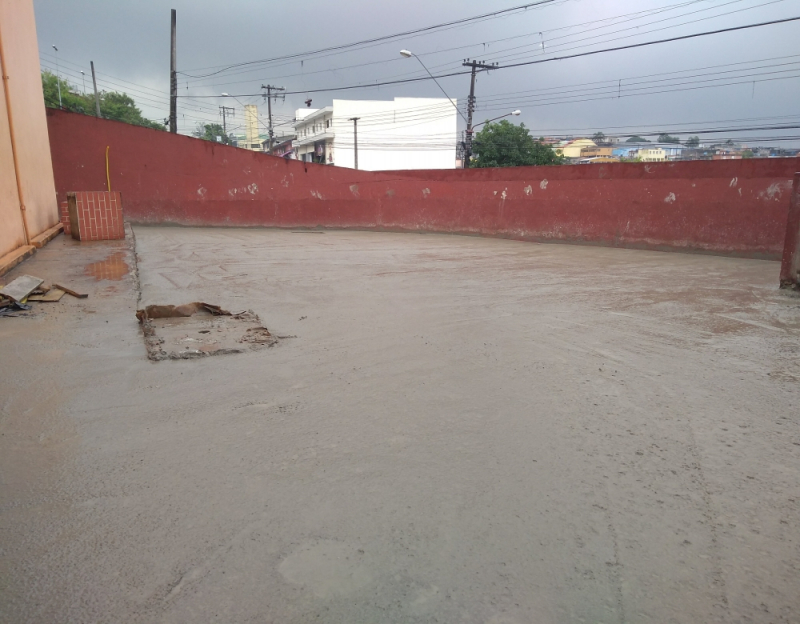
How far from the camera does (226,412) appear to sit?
10.1ft

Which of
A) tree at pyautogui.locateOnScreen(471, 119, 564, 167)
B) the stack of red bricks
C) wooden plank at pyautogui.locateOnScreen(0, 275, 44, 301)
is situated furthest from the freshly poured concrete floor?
tree at pyautogui.locateOnScreen(471, 119, 564, 167)

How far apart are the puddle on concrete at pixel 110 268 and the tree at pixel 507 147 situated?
28.4 metres

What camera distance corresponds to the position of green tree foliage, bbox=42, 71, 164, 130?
40625mm

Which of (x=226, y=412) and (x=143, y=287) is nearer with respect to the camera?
(x=226, y=412)

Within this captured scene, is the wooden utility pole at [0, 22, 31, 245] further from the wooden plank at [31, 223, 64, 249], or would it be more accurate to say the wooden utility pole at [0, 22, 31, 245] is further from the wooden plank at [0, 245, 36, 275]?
the wooden plank at [0, 245, 36, 275]

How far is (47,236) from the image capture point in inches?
348

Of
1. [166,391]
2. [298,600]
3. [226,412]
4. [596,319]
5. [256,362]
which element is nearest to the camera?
[298,600]

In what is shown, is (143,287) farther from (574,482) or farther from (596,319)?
(574,482)

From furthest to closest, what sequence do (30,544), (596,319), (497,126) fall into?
1. (497,126)
2. (596,319)
3. (30,544)

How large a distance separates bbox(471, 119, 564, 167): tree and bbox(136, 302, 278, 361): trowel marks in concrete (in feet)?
99.0

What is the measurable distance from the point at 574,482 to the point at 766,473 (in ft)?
2.98

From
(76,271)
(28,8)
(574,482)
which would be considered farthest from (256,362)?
(28,8)

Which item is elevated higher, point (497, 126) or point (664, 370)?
point (497, 126)

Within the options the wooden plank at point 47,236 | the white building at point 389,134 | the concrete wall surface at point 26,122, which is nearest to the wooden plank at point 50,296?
the concrete wall surface at point 26,122
